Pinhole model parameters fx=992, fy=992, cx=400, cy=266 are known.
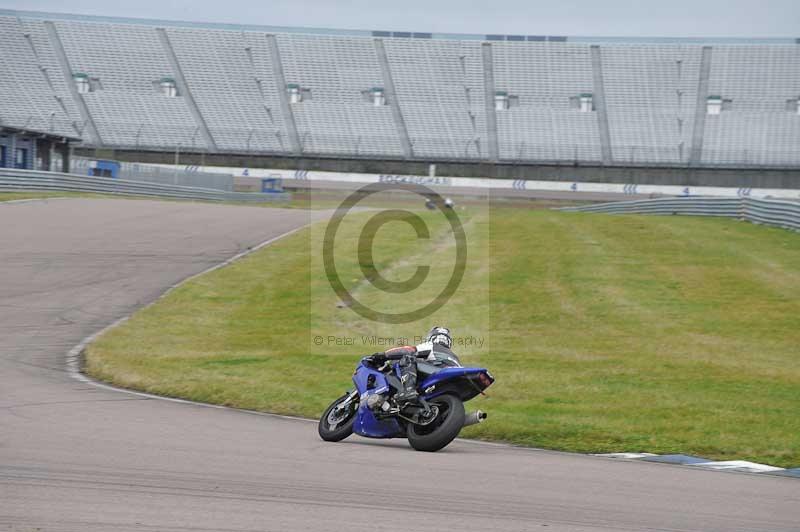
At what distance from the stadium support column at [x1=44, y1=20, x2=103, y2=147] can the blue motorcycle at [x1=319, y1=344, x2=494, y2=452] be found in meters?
61.0

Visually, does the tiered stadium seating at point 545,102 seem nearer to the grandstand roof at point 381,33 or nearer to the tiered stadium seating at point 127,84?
the grandstand roof at point 381,33

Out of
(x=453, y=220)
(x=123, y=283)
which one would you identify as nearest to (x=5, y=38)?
(x=453, y=220)

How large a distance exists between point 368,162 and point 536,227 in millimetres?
36980

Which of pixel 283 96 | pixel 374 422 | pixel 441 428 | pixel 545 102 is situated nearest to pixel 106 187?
pixel 283 96

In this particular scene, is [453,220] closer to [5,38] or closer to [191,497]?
[191,497]

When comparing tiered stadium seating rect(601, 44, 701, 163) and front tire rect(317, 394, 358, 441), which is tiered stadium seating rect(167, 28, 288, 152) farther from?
front tire rect(317, 394, 358, 441)

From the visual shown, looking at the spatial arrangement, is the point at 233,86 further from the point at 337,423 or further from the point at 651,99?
the point at 337,423

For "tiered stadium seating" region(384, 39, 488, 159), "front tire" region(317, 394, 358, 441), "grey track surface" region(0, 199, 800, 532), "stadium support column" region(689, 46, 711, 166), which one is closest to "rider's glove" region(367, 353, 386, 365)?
"front tire" region(317, 394, 358, 441)

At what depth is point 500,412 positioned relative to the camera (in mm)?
11094

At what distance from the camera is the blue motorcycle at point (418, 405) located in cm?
855

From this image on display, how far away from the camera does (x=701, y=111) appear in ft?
223

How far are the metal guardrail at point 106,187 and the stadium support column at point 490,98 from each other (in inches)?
629

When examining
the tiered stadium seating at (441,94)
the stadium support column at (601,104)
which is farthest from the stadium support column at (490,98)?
the stadium support column at (601,104)

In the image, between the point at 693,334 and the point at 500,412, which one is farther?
the point at 693,334
